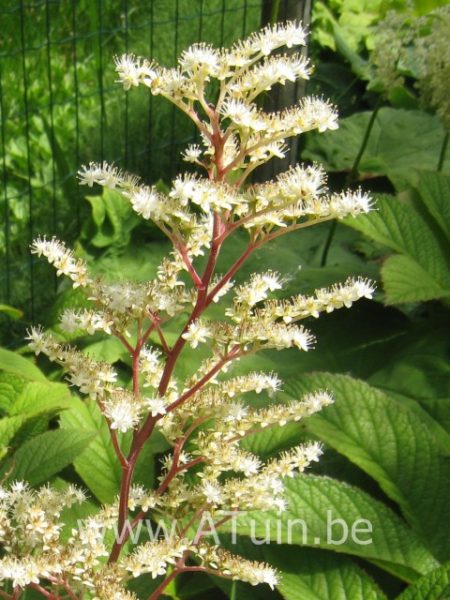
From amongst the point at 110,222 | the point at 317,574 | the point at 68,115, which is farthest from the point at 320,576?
the point at 68,115

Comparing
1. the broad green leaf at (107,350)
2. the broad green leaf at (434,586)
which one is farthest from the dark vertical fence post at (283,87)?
the broad green leaf at (434,586)

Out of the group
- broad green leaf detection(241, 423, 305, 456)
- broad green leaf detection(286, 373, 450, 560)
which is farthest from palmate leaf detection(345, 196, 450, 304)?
broad green leaf detection(241, 423, 305, 456)

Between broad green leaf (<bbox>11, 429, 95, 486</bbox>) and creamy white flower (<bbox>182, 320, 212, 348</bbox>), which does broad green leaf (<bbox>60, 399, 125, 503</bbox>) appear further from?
creamy white flower (<bbox>182, 320, 212, 348</bbox>)

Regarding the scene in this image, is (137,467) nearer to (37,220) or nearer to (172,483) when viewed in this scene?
(172,483)

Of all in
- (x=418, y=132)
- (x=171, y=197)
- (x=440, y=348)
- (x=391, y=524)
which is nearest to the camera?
(x=171, y=197)

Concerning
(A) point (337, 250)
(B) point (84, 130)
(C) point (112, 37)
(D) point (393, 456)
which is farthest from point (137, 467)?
(C) point (112, 37)

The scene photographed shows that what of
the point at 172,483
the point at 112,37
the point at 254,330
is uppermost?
the point at 112,37

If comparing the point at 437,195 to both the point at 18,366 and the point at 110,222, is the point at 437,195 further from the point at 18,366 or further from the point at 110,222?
the point at 18,366
